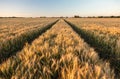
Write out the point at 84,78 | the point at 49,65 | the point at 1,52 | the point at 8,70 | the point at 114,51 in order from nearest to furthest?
the point at 84,78 < the point at 8,70 < the point at 49,65 < the point at 114,51 < the point at 1,52

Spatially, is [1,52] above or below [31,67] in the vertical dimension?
below

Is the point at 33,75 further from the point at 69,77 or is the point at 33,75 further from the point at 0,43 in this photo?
the point at 0,43

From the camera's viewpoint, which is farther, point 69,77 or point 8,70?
point 8,70

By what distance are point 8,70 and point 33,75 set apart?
53 centimetres

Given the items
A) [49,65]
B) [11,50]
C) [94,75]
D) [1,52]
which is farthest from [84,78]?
[11,50]

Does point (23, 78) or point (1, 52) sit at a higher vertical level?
point (23, 78)

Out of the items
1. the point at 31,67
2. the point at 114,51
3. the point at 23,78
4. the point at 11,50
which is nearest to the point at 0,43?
the point at 11,50

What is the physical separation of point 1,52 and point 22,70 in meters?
3.68

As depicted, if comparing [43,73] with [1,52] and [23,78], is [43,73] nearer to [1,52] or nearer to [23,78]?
[23,78]

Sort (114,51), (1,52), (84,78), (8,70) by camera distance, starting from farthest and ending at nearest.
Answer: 1. (1,52)
2. (114,51)
3. (8,70)
4. (84,78)

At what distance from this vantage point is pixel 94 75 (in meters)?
2.96

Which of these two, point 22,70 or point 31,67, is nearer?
point 22,70

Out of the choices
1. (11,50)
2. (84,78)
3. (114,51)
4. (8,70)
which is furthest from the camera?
(11,50)

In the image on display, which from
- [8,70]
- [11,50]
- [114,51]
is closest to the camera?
[8,70]
